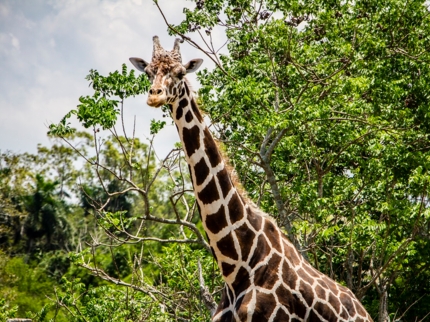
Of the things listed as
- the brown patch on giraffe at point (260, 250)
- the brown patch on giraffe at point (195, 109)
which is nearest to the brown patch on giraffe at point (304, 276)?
the brown patch on giraffe at point (260, 250)

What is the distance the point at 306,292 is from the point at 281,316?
447 millimetres

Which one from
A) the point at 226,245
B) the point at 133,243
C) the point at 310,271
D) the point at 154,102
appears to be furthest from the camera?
the point at 133,243

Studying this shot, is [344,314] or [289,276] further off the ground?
[289,276]

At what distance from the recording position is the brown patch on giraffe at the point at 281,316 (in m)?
5.36

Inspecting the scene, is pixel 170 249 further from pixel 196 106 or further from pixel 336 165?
pixel 196 106

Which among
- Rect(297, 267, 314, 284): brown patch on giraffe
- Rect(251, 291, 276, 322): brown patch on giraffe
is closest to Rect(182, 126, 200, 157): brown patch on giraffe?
Rect(251, 291, 276, 322): brown patch on giraffe

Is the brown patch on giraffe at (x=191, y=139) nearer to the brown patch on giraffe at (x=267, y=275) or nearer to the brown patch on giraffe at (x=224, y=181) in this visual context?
the brown patch on giraffe at (x=224, y=181)

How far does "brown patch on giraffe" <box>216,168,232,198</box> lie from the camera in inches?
225

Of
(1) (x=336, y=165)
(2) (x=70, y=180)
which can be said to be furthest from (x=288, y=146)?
(2) (x=70, y=180)

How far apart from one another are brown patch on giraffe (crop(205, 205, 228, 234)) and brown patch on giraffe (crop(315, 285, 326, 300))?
1184 mm

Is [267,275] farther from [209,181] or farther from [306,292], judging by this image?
[209,181]

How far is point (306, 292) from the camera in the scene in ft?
18.7

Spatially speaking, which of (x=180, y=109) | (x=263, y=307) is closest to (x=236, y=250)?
(x=263, y=307)

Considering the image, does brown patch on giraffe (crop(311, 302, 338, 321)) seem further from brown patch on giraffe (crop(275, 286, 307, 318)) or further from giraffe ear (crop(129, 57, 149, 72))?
giraffe ear (crop(129, 57, 149, 72))
